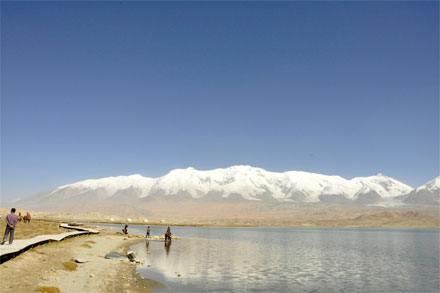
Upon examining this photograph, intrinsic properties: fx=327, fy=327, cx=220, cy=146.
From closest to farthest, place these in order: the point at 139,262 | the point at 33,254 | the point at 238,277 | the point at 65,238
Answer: the point at 33,254 → the point at 238,277 → the point at 139,262 → the point at 65,238

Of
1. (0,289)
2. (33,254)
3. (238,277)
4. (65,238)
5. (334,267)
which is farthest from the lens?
(65,238)

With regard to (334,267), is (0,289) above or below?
above

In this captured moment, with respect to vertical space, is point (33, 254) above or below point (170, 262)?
above

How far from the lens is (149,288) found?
21.2 metres

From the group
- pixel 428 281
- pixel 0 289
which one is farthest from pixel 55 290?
pixel 428 281

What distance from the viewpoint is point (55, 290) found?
16.4 meters

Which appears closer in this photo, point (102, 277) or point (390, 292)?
point (102, 277)

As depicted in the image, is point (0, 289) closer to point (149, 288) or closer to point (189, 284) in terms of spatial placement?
point (149, 288)

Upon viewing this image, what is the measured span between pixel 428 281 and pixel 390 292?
7.82m

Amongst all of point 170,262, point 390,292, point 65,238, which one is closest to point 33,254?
point 170,262

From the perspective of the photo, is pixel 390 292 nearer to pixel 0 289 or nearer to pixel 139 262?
pixel 139 262

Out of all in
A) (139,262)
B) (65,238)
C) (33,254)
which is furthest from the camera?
(65,238)

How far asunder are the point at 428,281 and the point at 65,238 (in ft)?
127

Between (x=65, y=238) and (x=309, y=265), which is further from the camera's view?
(x=65, y=238)
